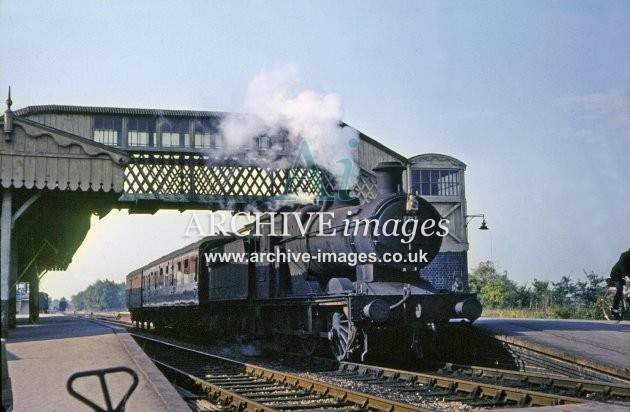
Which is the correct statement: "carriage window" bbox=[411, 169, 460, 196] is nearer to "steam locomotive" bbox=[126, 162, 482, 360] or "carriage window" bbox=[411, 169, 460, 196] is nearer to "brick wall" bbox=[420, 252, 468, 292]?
"brick wall" bbox=[420, 252, 468, 292]

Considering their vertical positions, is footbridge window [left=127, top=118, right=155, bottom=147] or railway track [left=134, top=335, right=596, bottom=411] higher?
footbridge window [left=127, top=118, right=155, bottom=147]

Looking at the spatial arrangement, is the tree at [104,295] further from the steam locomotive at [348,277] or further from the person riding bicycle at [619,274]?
the person riding bicycle at [619,274]

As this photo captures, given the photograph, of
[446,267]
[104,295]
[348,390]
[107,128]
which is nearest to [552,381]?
[348,390]

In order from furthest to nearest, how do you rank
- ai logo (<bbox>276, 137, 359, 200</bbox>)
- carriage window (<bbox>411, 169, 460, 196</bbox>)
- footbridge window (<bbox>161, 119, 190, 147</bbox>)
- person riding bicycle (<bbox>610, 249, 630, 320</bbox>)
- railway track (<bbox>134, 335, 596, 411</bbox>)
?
carriage window (<bbox>411, 169, 460, 196</bbox>) → footbridge window (<bbox>161, 119, 190, 147</bbox>) → ai logo (<bbox>276, 137, 359, 200</bbox>) → person riding bicycle (<bbox>610, 249, 630, 320</bbox>) → railway track (<bbox>134, 335, 596, 411</bbox>)

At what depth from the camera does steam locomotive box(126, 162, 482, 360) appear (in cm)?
1042

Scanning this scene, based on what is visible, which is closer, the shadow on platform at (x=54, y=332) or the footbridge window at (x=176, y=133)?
the shadow on platform at (x=54, y=332)

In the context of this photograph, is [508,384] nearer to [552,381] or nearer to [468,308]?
[552,381]

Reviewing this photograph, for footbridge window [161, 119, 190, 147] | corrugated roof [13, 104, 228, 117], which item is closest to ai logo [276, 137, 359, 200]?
corrugated roof [13, 104, 228, 117]

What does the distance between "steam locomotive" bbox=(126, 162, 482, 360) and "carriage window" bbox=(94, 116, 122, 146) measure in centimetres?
857

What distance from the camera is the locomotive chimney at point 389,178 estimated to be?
37.4ft

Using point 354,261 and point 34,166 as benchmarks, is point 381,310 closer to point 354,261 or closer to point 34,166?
point 354,261

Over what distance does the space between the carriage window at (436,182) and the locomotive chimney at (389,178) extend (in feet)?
47.6

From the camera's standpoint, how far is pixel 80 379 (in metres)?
7.35

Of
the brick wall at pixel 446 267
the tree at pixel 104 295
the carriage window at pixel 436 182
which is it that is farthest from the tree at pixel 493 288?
the tree at pixel 104 295
